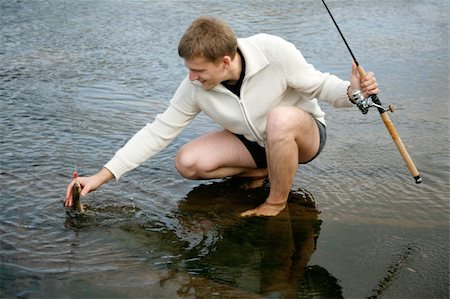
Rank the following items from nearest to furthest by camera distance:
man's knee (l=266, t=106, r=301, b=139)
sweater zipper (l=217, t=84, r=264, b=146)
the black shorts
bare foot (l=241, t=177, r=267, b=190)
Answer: man's knee (l=266, t=106, r=301, b=139), sweater zipper (l=217, t=84, r=264, b=146), the black shorts, bare foot (l=241, t=177, r=267, b=190)

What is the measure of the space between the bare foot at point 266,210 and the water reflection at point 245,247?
0.11 ft

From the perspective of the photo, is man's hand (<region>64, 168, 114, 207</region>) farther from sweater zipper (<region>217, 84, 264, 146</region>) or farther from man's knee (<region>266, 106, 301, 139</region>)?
man's knee (<region>266, 106, 301, 139</region>)

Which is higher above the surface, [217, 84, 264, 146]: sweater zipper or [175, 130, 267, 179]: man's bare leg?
[217, 84, 264, 146]: sweater zipper

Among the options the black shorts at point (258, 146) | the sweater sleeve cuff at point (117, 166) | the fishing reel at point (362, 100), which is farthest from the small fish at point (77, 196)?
the fishing reel at point (362, 100)

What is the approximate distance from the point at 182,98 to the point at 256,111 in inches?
16.2

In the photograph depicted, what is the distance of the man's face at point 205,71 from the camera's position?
11.2 ft

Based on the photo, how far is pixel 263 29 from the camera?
8.33m

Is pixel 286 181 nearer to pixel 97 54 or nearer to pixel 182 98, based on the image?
pixel 182 98

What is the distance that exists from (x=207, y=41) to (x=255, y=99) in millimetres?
481

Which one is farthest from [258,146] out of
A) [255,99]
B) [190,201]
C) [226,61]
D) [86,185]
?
[86,185]

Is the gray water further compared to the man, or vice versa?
the man

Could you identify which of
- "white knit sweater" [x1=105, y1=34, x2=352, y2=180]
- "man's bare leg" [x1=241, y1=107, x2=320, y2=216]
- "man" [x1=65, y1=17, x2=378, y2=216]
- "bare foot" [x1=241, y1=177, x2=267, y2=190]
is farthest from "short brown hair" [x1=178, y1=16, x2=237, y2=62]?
"bare foot" [x1=241, y1=177, x2=267, y2=190]

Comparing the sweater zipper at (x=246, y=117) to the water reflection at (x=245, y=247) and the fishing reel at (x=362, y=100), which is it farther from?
the fishing reel at (x=362, y=100)

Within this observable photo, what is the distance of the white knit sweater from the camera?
362 centimetres
